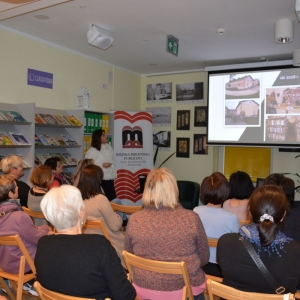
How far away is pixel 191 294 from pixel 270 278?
570 mm

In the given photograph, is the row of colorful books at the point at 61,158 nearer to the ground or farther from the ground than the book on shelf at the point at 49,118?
nearer to the ground

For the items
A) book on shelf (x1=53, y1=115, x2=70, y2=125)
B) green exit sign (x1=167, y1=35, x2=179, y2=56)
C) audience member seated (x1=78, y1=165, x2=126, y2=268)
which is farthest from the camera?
book on shelf (x1=53, y1=115, x2=70, y2=125)

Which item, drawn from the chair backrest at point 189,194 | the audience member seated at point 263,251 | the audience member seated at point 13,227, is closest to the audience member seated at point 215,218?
the audience member seated at point 263,251

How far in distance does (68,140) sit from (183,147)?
2.70 meters

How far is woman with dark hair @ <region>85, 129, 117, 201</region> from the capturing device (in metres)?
5.61

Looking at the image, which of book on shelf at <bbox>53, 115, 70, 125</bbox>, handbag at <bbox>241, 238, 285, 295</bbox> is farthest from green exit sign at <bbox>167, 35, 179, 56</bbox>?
handbag at <bbox>241, 238, 285, 295</bbox>

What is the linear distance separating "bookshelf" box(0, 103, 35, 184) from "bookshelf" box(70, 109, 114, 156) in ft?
3.37

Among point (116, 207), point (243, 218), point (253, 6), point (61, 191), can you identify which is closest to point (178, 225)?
point (61, 191)

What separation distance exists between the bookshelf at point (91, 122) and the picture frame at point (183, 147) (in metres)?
1.64

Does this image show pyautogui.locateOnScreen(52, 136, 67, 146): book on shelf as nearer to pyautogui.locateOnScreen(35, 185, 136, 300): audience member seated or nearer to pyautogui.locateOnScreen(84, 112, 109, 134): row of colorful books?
pyautogui.locateOnScreen(84, 112, 109, 134): row of colorful books

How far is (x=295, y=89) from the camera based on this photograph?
5.79 meters

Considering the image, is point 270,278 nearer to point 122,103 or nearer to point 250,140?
point 250,140

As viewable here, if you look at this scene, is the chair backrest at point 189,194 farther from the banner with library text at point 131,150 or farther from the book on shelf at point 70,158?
the book on shelf at point 70,158

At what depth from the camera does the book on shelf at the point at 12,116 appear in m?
4.54
